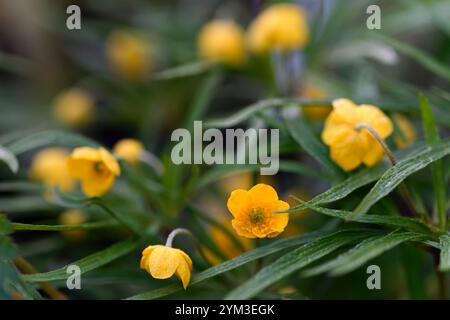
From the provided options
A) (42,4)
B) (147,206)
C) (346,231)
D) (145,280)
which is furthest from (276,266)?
(42,4)

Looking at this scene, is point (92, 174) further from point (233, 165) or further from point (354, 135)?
point (354, 135)

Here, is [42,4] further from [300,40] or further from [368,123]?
[368,123]

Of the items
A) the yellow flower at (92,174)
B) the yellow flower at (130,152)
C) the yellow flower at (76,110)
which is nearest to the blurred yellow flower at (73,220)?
the yellow flower at (130,152)

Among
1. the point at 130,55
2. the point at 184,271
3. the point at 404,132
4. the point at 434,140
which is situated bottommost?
the point at 184,271

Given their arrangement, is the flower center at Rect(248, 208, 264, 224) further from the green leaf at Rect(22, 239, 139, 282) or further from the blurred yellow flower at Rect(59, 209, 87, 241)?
the blurred yellow flower at Rect(59, 209, 87, 241)

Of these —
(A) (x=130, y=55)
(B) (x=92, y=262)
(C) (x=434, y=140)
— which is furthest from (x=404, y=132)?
(A) (x=130, y=55)

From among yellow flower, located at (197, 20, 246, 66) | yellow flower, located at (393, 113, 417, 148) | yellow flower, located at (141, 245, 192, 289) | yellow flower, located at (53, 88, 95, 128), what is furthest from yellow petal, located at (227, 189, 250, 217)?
yellow flower, located at (53, 88, 95, 128)
